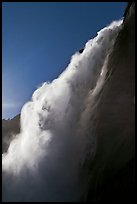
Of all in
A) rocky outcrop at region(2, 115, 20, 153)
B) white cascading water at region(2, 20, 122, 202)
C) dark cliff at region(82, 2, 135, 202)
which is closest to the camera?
dark cliff at region(82, 2, 135, 202)

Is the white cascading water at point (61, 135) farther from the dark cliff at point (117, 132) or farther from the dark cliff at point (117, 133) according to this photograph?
the dark cliff at point (117, 132)

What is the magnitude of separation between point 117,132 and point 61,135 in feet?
27.1

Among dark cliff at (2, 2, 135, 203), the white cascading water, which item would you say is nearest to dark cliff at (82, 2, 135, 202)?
dark cliff at (2, 2, 135, 203)

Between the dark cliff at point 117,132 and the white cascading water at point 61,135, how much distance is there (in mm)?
1586

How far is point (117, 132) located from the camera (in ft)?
57.2

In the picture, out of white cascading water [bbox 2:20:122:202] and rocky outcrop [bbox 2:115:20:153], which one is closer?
white cascading water [bbox 2:20:122:202]

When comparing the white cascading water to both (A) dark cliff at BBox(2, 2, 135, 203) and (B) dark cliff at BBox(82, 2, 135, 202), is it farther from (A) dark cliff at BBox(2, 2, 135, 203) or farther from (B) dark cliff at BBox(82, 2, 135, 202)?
(B) dark cliff at BBox(82, 2, 135, 202)

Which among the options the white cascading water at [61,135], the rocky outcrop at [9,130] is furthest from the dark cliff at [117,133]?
the rocky outcrop at [9,130]

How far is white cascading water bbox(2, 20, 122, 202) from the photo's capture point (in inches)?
885

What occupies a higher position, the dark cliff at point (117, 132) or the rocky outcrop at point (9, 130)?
the rocky outcrop at point (9, 130)

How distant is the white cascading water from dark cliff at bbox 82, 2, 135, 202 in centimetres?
159

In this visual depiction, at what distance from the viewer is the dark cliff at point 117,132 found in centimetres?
1469

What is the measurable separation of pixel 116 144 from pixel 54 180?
8526mm

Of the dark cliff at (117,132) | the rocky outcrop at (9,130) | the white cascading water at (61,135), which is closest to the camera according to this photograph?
the dark cliff at (117,132)
